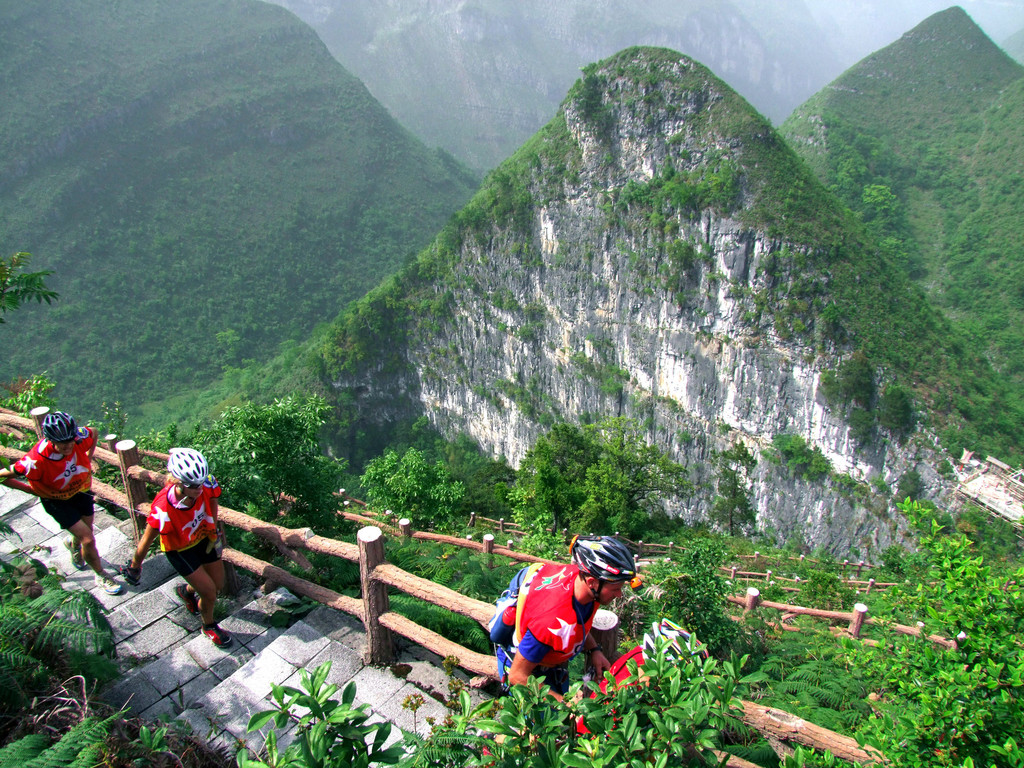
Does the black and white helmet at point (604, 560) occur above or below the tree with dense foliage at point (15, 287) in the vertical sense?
below

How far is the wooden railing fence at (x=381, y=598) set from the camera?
11.6 ft

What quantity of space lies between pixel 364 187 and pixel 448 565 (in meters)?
93.5

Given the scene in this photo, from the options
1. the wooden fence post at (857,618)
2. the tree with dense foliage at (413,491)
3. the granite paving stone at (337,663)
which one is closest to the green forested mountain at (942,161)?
the wooden fence post at (857,618)

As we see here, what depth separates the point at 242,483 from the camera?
708 cm

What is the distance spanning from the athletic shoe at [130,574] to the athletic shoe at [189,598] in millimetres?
411

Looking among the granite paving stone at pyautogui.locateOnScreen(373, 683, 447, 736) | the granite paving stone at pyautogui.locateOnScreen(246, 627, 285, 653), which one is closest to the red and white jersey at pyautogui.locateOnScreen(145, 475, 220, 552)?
the granite paving stone at pyautogui.locateOnScreen(246, 627, 285, 653)

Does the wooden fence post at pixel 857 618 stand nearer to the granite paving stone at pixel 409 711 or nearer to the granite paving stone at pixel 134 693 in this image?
the granite paving stone at pixel 409 711

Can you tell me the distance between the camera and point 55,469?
559 cm

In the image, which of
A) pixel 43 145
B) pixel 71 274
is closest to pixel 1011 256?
pixel 71 274

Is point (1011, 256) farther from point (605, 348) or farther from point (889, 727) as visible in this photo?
point (889, 727)

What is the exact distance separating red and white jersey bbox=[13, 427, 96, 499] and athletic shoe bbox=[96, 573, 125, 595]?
95 cm

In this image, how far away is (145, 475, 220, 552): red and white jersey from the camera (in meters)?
4.76

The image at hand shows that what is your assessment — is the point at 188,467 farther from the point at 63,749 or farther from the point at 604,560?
the point at 604,560

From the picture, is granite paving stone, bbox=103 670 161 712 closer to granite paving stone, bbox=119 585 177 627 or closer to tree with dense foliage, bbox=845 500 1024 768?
granite paving stone, bbox=119 585 177 627
